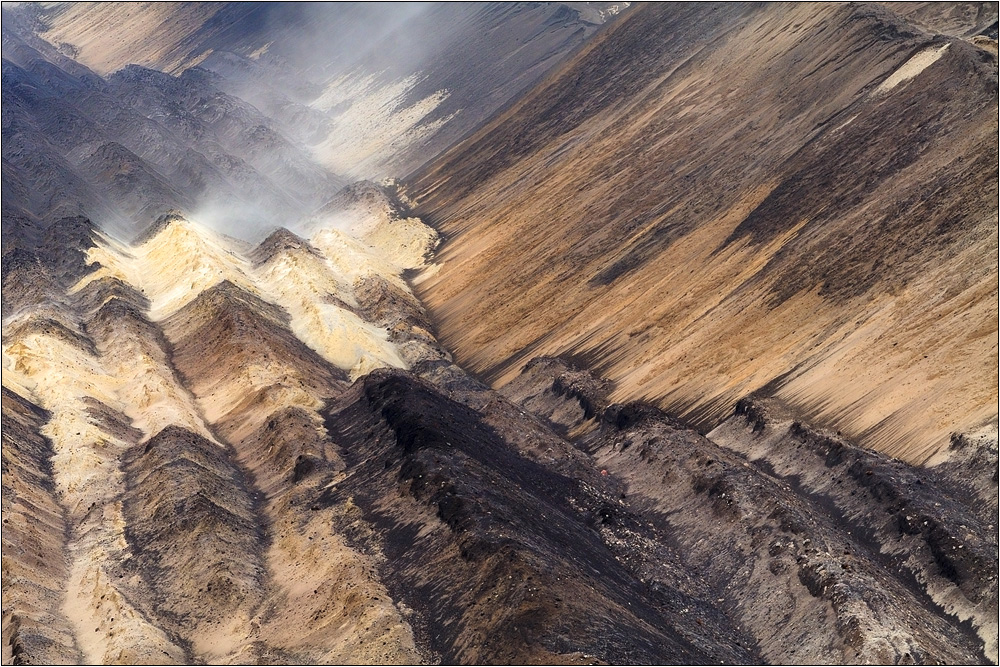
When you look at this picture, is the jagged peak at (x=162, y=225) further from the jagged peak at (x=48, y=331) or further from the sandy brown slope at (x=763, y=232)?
the jagged peak at (x=48, y=331)

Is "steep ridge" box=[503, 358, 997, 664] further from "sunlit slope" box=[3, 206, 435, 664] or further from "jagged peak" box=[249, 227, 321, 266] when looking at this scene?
"jagged peak" box=[249, 227, 321, 266]

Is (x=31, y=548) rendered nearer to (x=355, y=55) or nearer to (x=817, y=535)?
(x=817, y=535)

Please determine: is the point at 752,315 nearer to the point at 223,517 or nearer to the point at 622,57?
the point at 223,517

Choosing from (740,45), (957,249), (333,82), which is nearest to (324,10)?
(333,82)

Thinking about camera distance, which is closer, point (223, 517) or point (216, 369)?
point (223, 517)

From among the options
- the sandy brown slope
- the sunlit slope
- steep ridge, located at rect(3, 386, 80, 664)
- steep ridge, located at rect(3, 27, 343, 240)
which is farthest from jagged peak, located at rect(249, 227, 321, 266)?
steep ridge, located at rect(3, 386, 80, 664)
